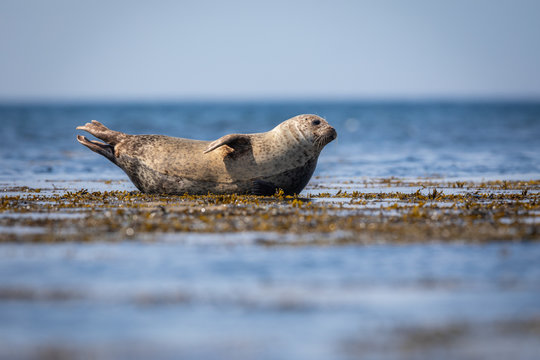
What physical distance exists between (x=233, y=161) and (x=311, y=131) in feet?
3.84

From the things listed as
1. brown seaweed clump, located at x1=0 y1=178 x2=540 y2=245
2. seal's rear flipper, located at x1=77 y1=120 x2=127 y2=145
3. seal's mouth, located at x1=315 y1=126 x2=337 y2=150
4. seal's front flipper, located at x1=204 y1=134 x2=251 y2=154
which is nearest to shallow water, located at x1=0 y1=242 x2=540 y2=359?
brown seaweed clump, located at x1=0 y1=178 x2=540 y2=245

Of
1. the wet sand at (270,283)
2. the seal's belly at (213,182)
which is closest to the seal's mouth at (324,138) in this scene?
the seal's belly at (213,182)

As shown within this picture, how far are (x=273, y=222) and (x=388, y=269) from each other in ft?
6.92

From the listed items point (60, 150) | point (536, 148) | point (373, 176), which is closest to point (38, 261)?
point (373, 176)

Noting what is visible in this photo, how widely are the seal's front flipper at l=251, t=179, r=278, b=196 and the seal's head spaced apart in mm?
752

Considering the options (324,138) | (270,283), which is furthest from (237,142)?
(270,283)

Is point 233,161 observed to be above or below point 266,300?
above

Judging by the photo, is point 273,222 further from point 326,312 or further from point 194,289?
point 326,312

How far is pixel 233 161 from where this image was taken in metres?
9.30

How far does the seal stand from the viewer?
929 centimetres

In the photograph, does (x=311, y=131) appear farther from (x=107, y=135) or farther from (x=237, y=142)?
(x=107, y=135)

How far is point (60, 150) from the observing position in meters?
21.7

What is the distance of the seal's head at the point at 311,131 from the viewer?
9.48m

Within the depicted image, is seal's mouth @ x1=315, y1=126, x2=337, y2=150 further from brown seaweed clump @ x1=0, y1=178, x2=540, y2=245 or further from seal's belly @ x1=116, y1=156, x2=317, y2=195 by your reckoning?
brown seaweed clump @ x1=0, y1=178, x2=540, y2=245
